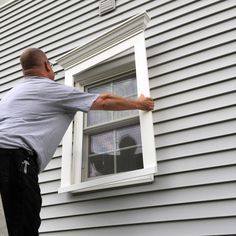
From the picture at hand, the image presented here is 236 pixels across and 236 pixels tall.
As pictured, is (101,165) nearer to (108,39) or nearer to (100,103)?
(100,103)

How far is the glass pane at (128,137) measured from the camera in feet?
11.7

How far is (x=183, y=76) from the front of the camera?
135 inches

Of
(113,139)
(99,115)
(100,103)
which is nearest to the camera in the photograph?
(100,103)

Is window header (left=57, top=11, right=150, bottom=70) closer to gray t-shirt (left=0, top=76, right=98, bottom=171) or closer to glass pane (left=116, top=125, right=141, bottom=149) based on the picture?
glass pane (left=116, top=125, right=141, bottom=149)

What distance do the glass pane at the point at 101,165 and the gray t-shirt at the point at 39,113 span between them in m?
0.81

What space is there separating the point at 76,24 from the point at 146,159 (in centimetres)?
221

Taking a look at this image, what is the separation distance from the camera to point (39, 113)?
2793mm

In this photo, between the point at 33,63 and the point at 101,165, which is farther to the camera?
the point at 101,165

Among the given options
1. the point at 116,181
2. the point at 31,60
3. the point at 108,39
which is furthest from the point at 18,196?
the point at 108,39

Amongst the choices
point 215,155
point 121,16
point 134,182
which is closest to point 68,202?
point 134,182

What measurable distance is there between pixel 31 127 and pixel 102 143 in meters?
1.23

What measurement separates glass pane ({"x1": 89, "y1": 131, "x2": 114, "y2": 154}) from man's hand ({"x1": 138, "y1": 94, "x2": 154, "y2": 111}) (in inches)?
25.9

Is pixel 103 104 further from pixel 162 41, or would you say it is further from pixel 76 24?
pixel 76 24

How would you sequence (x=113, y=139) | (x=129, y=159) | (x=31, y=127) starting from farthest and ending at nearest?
(x=113, y=139) < (x=129, y=159) < (x=31, y=127)
